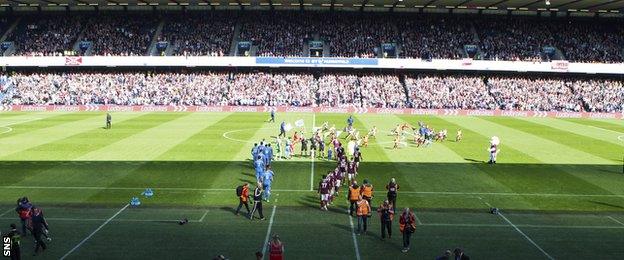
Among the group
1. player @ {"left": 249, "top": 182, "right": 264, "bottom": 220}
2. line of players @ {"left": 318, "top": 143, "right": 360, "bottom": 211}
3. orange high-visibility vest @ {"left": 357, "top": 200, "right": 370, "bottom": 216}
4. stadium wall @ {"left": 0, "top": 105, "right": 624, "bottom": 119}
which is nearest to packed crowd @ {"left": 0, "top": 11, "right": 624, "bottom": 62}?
stadium wall @ {"left": 0, "top": 105, "right": 624, "bottom": 119}

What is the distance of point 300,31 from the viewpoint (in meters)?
75.9

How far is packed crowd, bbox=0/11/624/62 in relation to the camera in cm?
7231

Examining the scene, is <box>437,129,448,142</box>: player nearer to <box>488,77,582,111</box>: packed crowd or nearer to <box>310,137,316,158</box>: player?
<box>310,137,316,158</box>: player

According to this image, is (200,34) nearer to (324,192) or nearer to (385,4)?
(385,4)

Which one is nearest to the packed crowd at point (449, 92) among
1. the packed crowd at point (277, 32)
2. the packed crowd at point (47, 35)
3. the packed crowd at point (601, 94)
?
the packed crowd at point (601, 94)

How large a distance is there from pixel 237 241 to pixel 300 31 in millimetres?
61074

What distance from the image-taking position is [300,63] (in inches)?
2751

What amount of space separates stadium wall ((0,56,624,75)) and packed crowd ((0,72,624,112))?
6.37 ft

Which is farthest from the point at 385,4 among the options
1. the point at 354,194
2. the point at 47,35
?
the point at 354,194

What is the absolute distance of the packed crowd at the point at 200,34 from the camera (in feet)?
238

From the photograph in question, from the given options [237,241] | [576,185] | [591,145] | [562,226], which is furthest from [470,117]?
[237,241]

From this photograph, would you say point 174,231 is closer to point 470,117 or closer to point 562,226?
point 562,226
